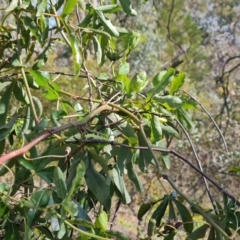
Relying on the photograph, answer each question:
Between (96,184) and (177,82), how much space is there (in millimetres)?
236

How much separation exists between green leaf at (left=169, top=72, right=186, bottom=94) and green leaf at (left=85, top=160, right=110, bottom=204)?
8.3 inches

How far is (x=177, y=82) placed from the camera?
1.01m

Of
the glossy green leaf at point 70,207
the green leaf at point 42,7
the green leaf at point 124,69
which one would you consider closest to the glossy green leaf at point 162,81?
the green leaf at point 124,69

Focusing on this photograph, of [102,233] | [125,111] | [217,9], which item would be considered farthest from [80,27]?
[217,9]

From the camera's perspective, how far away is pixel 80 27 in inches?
39.8

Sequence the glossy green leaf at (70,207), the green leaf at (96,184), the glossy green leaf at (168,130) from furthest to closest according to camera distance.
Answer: the glossy green leaf at (168,130) → the green leaf at (96,184) → the glossy green leaf at (70,207)

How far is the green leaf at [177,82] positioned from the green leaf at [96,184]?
0.69 feet

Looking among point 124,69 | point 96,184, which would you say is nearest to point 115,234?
point 96,184

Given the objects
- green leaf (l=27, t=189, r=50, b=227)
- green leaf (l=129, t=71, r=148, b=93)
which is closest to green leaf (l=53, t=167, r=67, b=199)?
green leaf (l=27, t=189, r=50, b=227)

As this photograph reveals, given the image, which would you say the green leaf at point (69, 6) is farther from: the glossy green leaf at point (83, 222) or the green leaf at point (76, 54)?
the glossy green leaf at point (83, 222)

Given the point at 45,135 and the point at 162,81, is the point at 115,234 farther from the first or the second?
the point at 162,81

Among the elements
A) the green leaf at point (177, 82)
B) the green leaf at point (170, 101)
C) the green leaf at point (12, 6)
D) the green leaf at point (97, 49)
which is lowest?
the green leaf at point (170, 101)

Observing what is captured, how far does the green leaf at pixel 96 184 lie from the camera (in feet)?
3.02

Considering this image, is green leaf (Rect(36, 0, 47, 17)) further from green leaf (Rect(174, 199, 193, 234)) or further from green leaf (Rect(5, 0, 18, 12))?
green leaf (Rect(174, 199, 193, 234))
